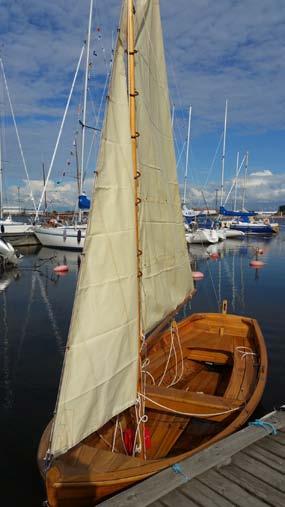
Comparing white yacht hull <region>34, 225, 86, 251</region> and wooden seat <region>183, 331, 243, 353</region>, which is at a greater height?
white yacht hull <region>34, 225, 86, 251</region>

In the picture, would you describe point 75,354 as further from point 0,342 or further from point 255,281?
point 255,281

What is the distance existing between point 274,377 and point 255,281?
17184 millimetres

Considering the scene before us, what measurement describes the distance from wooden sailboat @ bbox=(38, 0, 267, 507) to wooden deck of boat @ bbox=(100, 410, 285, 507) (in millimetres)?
225

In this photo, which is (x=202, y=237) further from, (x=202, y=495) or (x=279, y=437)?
(x=202, y=495)

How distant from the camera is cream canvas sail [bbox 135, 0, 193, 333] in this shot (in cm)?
666

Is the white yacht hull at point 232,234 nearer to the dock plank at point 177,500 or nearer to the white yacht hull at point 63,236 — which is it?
the white yacht hull at point 63,236

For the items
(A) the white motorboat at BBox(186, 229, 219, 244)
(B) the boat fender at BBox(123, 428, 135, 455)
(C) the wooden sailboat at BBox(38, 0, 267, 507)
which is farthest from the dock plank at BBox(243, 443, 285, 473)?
(A) the white motorboat at BBox(186, 229, 219, 244)

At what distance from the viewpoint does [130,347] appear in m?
5.68

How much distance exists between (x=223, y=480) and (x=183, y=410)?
1.88 metres

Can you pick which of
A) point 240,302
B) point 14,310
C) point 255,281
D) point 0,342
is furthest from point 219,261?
point 0,342

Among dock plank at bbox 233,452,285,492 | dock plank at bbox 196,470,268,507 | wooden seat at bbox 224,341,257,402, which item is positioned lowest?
wooden seat at bbox 224,341,257,402

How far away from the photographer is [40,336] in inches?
606

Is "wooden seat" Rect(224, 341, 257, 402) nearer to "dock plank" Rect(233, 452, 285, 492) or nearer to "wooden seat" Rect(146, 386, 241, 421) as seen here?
"wooden seat" Rect(146, 386, 241, 421)

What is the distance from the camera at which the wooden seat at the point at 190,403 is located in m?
6.55
